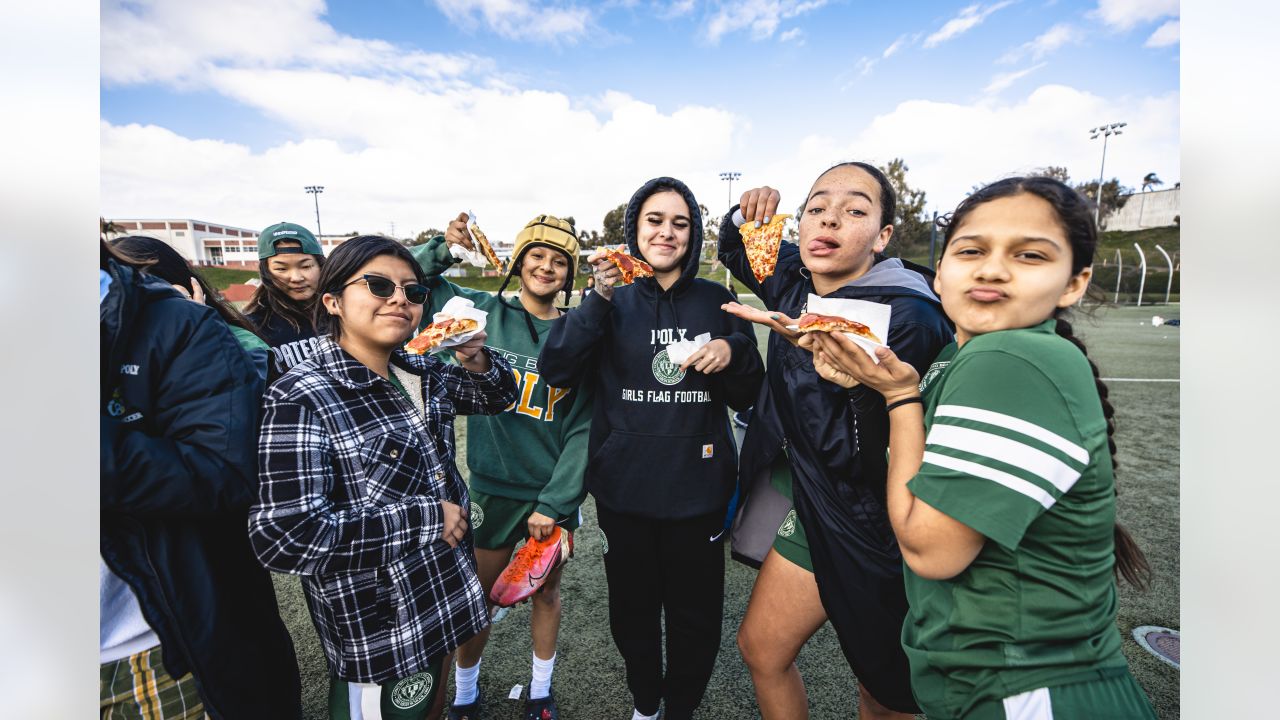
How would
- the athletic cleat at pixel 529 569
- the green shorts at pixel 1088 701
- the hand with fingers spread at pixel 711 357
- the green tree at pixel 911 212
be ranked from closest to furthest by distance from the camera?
the green shorts at pixel 1088 701 < the hand with fingers spread at pixel 711 357 < the athletic cleat at pixel 529 569 < the green tree at pixel 911 212

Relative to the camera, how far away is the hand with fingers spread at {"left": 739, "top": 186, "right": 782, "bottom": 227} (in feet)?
8.94

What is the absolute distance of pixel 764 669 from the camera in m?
2.32

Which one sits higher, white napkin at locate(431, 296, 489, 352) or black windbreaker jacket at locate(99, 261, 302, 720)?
white napkin at locate(431, 296, 489, 352)

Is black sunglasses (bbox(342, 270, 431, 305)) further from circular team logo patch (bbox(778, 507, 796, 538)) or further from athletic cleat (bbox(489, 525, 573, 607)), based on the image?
circular team logo patch (bbox(778, 507, 796, 538))

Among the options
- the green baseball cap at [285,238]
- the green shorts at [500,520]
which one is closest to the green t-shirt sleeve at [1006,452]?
the green shorts at [500,520]

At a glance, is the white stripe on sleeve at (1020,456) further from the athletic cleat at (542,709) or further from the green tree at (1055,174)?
the athletic cleat at (542,709)

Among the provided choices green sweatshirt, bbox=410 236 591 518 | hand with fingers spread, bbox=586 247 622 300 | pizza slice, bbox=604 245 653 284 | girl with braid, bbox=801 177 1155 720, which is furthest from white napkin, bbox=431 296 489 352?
girl with braid, bbox=801 177 1155 720

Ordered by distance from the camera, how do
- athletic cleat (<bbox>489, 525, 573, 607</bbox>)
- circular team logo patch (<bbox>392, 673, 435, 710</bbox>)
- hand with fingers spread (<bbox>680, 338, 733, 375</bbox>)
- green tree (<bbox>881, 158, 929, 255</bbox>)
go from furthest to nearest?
green tree (<bbox>881, 158, 929, 255</bbox>)
athletic cleat (<bbox>489, 525, 573, 607</bbox>)
hand with fingers spread (<bbox>680, 338, 733, 375</bbox>)
circular team logo patch (<bbox>392, 673, 435, 710</bbox>)

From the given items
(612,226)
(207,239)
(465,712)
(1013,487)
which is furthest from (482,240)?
(207,239)

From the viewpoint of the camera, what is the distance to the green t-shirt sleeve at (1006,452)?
3.84 ft

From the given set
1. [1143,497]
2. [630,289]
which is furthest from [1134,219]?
[630,289]

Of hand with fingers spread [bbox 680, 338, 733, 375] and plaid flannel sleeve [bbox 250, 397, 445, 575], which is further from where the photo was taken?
hand with fingers spread [bbox 680, 338, 733, 375]

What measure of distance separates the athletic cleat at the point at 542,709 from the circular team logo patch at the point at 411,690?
1144mm

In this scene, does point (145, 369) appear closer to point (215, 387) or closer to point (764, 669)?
point (215, 387)
